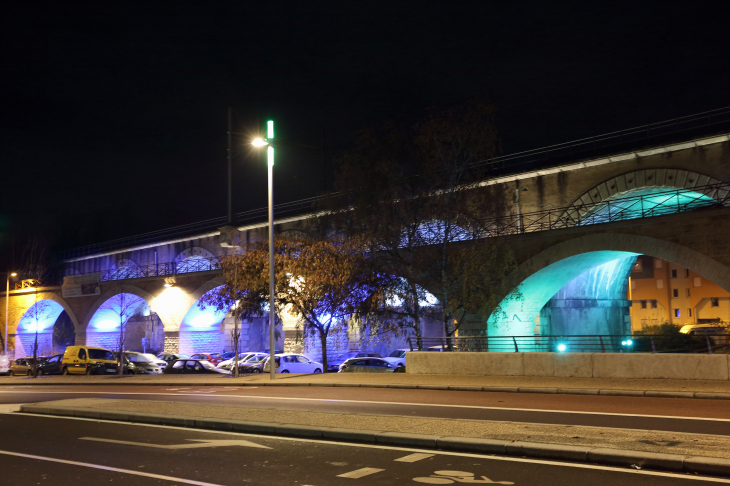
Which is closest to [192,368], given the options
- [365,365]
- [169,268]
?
[365,365]

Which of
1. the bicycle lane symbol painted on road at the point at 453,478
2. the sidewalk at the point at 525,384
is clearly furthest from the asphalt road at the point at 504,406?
the bicycle lane symbol painted on road at the point at 453,478

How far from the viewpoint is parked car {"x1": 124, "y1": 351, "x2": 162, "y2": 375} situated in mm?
34281

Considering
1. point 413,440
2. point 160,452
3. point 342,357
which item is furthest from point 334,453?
point 342,357

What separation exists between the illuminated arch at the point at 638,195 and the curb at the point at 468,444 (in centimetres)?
2015

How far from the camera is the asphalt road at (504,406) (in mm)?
10141

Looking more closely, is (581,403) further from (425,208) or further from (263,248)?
(263,248)

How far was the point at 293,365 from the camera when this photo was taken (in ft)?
105

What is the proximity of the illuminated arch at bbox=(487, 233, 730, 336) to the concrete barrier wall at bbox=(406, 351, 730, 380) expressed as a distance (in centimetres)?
642

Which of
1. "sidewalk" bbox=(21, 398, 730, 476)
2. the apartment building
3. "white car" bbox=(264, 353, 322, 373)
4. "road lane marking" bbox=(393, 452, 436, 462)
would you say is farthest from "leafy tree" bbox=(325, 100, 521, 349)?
the apartment building

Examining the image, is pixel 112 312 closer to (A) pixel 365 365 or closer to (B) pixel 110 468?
(A) pixel 365 365

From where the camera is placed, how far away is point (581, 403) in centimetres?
1280

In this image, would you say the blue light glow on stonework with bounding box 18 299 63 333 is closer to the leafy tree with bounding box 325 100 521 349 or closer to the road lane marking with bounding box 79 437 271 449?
the leafy tree with bounding box 325 100 521 349

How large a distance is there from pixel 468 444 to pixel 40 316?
64.2 m

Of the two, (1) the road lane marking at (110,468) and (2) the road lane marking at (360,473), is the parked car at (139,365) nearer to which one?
(1) the road lane marking at (110,468)
